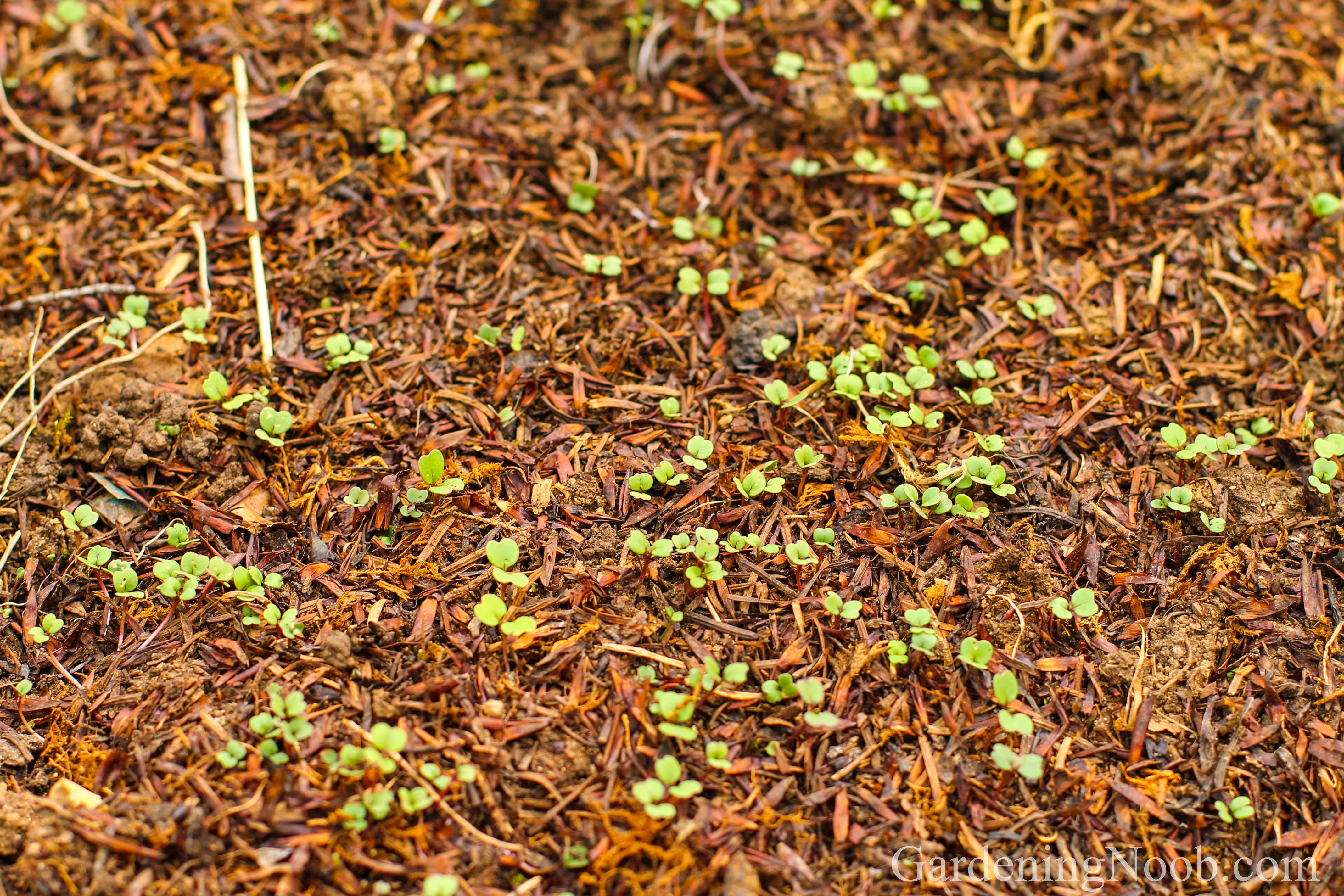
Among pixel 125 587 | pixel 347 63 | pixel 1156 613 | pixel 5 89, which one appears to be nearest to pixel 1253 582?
pixel 1156 613

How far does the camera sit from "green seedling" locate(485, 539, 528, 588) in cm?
253

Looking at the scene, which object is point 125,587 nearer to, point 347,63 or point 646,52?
point 347,63

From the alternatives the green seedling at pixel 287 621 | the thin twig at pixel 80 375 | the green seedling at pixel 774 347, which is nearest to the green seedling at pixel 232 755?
the green seedling at pixel 287 621

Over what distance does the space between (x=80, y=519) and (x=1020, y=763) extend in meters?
2.80

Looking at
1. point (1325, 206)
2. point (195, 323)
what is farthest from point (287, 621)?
point (1325, 206)

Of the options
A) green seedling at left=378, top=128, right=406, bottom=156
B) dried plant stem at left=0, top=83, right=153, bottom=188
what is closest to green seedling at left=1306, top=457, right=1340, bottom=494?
green seedling at left=378, top=128, right=406, bottom=156

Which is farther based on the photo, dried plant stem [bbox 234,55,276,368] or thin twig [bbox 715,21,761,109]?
thin twig [bbox 715,21,761,109]

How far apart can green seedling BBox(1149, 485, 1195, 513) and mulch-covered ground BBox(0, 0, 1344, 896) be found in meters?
0.01

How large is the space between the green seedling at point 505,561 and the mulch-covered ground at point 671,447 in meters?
0.01

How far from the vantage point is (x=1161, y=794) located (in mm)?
2361

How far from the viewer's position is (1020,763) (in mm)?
2355

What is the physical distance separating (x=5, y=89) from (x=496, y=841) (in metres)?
3.63

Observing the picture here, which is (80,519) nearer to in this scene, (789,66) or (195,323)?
(195,323)

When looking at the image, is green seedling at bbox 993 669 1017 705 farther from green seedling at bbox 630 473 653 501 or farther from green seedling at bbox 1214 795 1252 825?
green seedling at bbox 630 473 653 501
